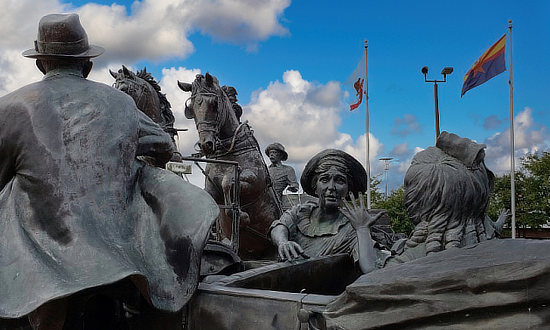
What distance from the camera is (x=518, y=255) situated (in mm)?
1800

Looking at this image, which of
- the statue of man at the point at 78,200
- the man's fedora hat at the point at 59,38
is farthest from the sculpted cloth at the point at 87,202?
the man's fedora hat at the point at 59,38

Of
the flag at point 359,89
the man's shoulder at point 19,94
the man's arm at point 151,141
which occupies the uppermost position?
the flag at point 359,89

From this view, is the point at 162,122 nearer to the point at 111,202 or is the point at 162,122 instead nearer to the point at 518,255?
the point at 111,202

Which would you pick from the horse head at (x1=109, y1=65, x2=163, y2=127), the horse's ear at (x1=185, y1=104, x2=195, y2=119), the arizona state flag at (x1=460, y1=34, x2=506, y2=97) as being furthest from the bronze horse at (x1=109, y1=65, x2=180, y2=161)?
the arizona state flag at (x1=460, y1=34, x2=506, y2=97)

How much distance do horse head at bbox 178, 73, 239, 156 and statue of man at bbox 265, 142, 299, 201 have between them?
2.01 m

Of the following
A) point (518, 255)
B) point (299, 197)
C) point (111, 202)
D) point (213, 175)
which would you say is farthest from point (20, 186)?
point (299, 197)

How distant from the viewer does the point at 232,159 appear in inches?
304

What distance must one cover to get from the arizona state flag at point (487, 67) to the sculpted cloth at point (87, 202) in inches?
518

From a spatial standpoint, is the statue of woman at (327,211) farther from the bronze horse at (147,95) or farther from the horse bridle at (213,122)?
the bronze horse at (147,95)

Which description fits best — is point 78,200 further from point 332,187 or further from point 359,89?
point 359,89

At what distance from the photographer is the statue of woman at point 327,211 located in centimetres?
423

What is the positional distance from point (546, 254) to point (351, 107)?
52.7 ft

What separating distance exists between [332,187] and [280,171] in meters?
6.28

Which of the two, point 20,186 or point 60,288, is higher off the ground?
point 20,186
